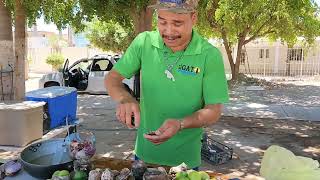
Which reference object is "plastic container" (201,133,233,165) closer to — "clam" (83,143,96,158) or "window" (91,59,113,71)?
"clam" (83,143,96,158)

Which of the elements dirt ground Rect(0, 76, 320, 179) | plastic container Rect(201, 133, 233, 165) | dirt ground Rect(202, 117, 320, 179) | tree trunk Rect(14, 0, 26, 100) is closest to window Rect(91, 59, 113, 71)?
dirt ground Rect(0, 76, 320, 179)

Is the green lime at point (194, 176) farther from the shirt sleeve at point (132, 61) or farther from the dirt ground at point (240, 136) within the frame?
the dirt ground at point (240, 136)

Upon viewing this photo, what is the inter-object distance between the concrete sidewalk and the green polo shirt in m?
7.54

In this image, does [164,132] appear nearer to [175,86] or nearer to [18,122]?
[175,86]

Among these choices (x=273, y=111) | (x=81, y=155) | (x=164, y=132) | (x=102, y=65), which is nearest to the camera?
(x=164, y=132)

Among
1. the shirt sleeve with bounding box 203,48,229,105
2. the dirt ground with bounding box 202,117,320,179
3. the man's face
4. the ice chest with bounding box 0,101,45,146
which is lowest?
the dirt ground with bounding box 202,117,320,179

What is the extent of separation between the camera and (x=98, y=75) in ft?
43.4

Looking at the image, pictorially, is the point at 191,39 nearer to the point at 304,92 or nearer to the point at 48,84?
the point at 48,84

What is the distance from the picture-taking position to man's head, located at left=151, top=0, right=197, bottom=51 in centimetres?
198

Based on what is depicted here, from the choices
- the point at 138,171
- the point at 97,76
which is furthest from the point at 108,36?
the point at 138,171

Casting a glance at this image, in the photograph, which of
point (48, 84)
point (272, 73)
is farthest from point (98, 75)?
point (272, 73)

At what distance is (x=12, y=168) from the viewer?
2.01 m

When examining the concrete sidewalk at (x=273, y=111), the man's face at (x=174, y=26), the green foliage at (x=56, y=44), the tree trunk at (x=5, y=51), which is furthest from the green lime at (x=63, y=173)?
the green foliage at (x=56, y=44)

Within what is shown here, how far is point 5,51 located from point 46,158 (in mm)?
4507
